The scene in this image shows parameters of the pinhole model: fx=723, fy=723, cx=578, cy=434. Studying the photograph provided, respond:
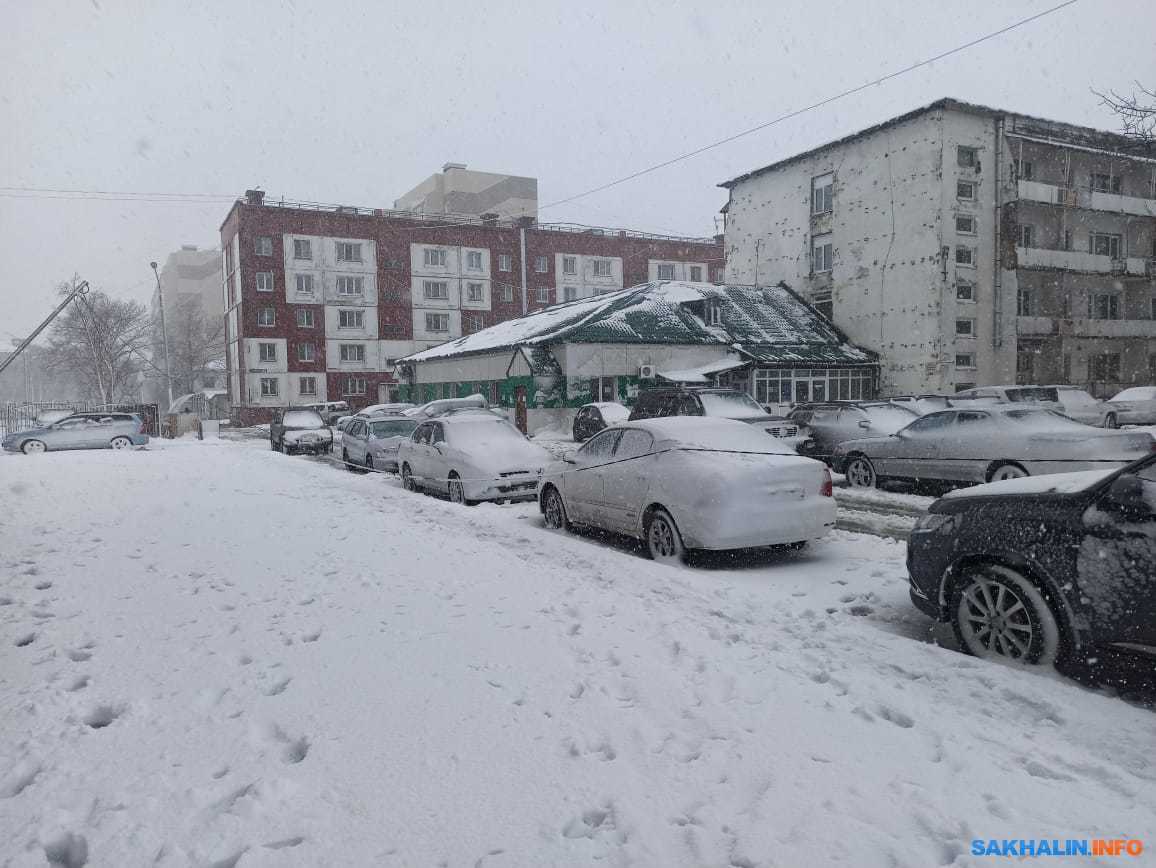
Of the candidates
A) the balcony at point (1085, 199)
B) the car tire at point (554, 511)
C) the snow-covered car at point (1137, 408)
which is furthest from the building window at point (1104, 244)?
the car tire at point (554, 511)

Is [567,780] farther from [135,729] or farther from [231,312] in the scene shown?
[231,312]

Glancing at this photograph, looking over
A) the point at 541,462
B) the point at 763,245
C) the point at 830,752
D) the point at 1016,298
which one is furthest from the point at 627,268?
the point at 830,752

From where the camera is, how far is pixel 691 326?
3344cm

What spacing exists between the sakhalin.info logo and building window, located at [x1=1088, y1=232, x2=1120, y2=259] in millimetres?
45765

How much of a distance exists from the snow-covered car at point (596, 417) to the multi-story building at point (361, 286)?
32752 mm

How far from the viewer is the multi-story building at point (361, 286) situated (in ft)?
168

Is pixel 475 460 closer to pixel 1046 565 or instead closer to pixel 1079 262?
pixel 1046 565

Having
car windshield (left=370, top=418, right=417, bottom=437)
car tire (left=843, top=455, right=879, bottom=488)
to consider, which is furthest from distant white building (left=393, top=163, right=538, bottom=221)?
car tire (left=843, top=455, right=879, bottom=488)

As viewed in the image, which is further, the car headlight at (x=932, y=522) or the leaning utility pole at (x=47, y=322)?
the leaning utility pole at (x=47, y=322)

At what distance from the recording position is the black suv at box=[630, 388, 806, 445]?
14.4 m

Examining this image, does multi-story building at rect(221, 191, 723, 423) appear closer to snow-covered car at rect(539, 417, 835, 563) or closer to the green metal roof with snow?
the green metal roof with snow

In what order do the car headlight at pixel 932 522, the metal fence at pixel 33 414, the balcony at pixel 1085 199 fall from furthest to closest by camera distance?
the balcony at pixel 1085 199 < the metal fence at pixel 33 414 < the car headlight at pixel 932 522

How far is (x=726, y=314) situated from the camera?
116 ft

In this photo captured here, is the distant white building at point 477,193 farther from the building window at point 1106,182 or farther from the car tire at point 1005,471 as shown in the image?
the car tire at point 1005,471
